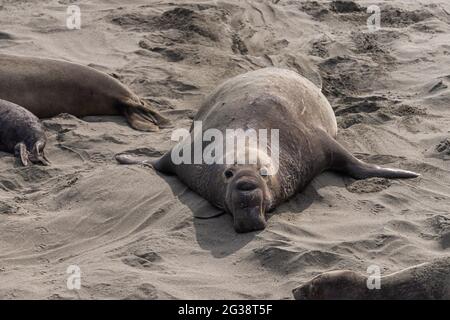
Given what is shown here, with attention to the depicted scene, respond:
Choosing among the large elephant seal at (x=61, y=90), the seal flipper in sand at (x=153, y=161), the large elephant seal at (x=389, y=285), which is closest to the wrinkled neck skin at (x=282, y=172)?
the seal flipper in sand at (x=153, y=161)

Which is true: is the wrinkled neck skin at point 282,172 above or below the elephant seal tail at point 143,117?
above

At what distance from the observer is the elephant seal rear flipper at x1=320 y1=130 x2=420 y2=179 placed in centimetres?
676

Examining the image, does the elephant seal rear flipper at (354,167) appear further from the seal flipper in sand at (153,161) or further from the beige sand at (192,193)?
the seal flipper in sand at (153,161)

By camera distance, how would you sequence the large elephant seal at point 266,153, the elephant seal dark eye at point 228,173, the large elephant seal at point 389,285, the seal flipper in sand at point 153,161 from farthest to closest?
the seal flipper in sand at point 153,161
the elephant seal dark eye at point 228,173
the large elephant seal at point 266,153
the large elephant seal at point 389,285

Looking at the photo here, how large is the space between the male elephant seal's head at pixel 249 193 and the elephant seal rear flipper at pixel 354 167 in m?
0.74

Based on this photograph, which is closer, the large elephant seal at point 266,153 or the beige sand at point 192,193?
the beige sand at point 192,193

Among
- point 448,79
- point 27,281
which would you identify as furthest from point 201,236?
point 448,79

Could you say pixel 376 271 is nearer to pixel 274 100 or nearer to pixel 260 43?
pixel 274 100

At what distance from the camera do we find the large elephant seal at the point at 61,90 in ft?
27.3

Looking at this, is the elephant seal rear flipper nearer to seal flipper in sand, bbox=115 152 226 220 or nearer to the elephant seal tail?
seal flipper in sand, bbox=115 152 226 220

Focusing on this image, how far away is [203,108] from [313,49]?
2.33m

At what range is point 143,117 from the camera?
8125 millimetres

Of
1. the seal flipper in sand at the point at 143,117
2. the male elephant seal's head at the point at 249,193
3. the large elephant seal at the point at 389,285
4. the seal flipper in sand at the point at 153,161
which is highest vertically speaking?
the large elephant seal at the point at 389,285
